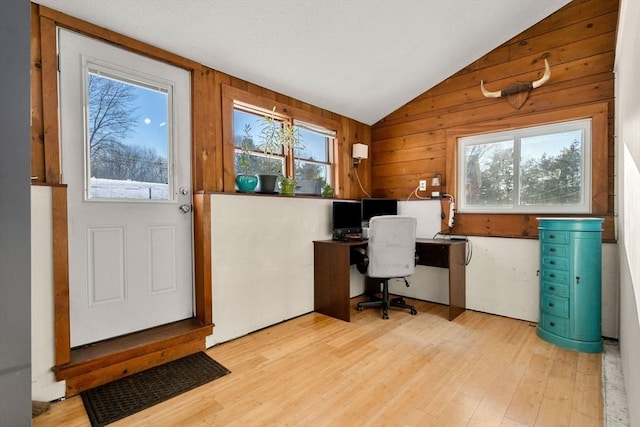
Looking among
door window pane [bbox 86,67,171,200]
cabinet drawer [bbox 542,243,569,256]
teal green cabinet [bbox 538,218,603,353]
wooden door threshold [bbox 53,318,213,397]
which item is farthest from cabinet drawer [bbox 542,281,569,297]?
door window pane [bbox 86,67,171,200]

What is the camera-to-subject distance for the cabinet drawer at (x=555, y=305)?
8.36ft

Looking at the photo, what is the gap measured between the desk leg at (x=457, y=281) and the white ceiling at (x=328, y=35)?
2.04 metres

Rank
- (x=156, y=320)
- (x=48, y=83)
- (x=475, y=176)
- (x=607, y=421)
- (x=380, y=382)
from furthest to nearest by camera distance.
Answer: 1. (x=475, y=176)
2. (x=156, y=320)
3. (x=380, y=382)
4. (x=48, y=83)
5. (x=607, y=421)

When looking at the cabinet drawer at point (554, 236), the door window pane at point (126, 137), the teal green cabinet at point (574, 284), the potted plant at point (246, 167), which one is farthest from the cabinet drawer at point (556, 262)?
the door window pane at point (126, 137)

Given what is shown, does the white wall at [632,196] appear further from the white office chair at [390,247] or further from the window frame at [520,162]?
the white office chair at [390,247]

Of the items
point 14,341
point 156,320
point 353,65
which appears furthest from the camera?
point 353,65

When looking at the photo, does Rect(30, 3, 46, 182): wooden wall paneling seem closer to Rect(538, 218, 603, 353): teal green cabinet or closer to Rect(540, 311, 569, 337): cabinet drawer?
Rect(538, 218, 603, 353): teal green cabinet

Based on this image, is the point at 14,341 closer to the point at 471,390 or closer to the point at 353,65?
the point at 471,390

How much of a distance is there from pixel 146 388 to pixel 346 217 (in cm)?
247

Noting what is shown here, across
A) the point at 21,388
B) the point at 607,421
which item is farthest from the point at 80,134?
the point at 607,421

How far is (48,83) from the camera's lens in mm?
1928

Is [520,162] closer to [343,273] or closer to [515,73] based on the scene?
[515,73]

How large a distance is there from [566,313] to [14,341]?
3.32 metres

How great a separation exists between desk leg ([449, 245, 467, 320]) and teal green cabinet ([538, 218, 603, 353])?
800 mm
